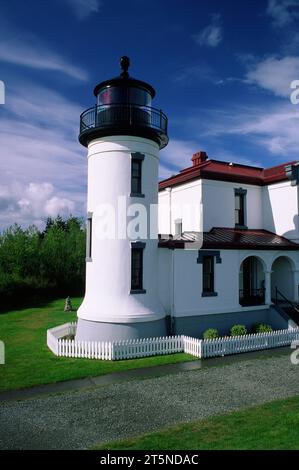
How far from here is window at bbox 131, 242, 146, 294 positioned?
53.4 ft

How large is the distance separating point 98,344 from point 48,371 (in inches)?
91.6

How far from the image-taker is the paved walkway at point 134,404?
838 centimetres

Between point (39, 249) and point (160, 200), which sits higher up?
point (160, 200)

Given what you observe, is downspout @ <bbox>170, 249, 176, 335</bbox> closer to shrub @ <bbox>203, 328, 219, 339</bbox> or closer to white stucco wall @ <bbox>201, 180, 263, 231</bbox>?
shrub @ <bbox>203, 328, 219, 339</bbox>

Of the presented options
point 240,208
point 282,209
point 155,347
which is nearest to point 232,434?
point 155,347

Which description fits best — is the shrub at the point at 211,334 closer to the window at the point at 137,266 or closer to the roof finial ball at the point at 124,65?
the window at the point at 137,266

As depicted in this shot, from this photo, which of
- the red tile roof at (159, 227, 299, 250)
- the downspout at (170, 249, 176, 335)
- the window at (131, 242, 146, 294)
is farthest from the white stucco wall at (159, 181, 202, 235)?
the window at (131, 242, 146, 294)

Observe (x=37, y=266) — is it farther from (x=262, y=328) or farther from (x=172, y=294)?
(x=262, y=328)

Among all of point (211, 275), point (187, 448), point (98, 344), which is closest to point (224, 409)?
point (187, 448)

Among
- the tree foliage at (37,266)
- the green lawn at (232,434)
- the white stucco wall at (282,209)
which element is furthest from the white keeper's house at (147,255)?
the tree foliage at (37,266)

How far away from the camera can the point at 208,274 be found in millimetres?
18094

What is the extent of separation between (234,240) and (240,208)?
3.87m

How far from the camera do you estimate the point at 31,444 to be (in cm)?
792
